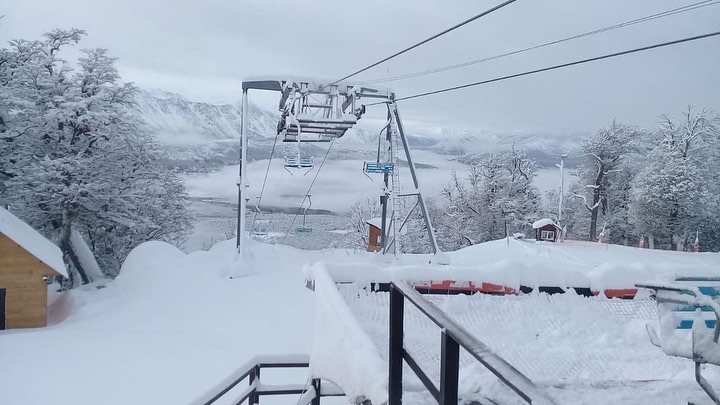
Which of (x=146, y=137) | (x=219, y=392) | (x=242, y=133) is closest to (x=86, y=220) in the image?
(x=146, y=137)

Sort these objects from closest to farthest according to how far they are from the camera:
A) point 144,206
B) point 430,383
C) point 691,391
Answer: point 430,383 → point 691,391 → point 144,206

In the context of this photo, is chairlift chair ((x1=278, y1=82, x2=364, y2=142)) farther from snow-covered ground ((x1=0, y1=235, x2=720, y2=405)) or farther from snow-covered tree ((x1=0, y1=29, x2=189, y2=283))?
snow-covered tree ((x1=0, y1=29, x2=189, y2=283))

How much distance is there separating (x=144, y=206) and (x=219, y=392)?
22.4 m

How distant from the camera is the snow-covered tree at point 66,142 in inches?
790

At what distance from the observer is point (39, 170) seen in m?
19.9

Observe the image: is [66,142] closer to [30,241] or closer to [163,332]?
[30,241]

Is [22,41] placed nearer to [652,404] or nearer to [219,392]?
[219,392]

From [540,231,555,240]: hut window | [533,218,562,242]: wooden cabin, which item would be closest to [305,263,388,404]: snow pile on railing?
[533,218,562,242]: wooden cabin

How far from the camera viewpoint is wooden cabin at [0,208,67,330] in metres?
14.5

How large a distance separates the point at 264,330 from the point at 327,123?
504 cm

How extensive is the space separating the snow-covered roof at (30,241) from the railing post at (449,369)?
16.5m

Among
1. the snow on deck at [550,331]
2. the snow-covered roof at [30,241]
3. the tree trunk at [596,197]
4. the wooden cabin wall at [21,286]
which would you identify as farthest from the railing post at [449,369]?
the tree trunk at [596,197]

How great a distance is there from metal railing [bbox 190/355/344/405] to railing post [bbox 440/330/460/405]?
267 centimetres

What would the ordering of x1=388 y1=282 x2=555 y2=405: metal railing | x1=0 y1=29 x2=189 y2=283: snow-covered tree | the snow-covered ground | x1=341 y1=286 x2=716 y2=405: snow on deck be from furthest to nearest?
x1=0 y1=29 x2=189 y2=283: snow-covered tree
the snow-covered ground
x1=341 y1=286 x2=716 y2=405: snow on deck
x1=388 y1=282 x2=555 y2=405: metal railing
